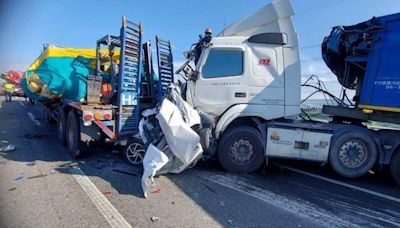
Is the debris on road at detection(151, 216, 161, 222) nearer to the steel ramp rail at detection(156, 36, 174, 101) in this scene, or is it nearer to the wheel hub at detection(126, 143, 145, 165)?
the wheel hub at detection(126, 143, 145, 165)

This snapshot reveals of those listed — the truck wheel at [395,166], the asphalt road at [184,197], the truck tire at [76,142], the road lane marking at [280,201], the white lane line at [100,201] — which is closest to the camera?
the white lane line at [100,201]

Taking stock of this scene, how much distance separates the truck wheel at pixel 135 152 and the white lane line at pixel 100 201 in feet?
2.93

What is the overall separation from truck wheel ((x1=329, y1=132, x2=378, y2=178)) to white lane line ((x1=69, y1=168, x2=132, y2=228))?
3.92 metres

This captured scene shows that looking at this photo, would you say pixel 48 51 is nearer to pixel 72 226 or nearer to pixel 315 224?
pixel 72 226

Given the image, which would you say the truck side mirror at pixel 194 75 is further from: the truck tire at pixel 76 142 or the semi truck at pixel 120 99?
the truck tire at pixel 76 142

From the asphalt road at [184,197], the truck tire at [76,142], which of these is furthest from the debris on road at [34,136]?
the truck tire at [76,142]

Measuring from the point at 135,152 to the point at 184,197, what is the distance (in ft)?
5.81

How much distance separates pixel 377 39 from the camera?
438 centimetres

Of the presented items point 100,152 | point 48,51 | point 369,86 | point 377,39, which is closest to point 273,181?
point 369,86

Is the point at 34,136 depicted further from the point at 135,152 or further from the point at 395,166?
the point at 395,166

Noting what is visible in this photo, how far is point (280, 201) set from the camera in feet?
12.1

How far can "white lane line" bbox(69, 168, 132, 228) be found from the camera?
293 centimetres

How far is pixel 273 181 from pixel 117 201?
2.77 meters

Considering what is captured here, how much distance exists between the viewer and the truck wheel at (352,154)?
15.0ft
